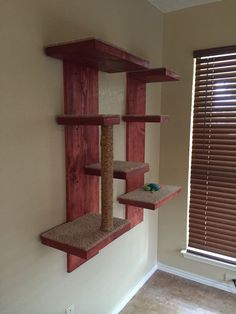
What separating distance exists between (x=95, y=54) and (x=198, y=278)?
2.17 m

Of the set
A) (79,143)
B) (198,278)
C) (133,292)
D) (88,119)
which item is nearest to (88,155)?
(79,143)

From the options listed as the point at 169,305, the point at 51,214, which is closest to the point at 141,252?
the point at 169,305

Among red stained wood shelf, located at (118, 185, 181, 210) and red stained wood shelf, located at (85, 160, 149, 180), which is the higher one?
red stained wood shelf, located at (85, 160, 149, 180)

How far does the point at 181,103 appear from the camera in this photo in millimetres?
2381

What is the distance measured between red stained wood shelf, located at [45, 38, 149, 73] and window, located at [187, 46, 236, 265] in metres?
0.86

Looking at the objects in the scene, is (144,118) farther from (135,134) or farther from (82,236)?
(82,236)

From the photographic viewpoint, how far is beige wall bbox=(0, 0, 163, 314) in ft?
3.86

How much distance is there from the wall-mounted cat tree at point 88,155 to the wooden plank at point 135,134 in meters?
0.10

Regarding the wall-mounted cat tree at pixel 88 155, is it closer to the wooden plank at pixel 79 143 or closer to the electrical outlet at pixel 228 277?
the wooden plank at pixel 79 143

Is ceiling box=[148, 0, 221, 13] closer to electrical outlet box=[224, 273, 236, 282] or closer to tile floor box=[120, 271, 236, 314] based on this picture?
electrical outlet box=[224, 273, 236, 282]

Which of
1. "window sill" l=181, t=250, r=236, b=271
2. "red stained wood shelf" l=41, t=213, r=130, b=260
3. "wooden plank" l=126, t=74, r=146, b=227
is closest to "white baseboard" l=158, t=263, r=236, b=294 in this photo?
"window sill" l=181, t=250, r=236, b=271

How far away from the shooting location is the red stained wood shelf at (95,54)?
3.96 ft

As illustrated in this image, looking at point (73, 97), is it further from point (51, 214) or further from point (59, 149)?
point (51, 214)

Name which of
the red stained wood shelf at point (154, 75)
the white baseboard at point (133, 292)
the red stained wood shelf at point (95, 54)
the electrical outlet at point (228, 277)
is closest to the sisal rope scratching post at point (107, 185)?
the red stained wood shelf at point (95, 54)
